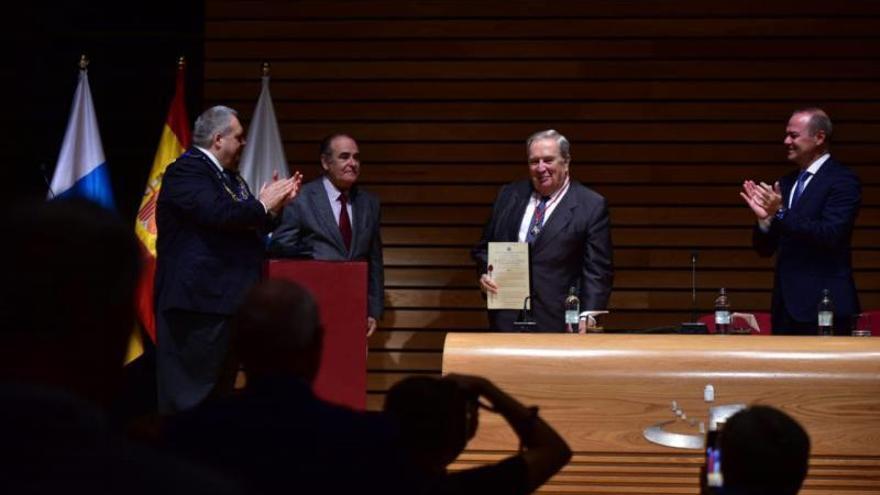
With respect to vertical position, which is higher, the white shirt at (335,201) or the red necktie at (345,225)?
the white shirt at (335,201)

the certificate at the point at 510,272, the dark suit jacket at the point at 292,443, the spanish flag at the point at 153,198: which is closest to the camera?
the dark suit jacket at the point at 292,443

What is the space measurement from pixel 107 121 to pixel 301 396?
5.64 meters

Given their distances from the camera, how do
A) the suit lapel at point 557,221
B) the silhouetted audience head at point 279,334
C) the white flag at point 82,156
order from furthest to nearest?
the white flag at point 82,156
the suit lapel at point 557,221
the silhouetted audience head at point 279,334

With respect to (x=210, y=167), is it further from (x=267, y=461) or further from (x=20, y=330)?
(x=20, y=330)

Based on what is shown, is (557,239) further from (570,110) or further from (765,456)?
(765,456)

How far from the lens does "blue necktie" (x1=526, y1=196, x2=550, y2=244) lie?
562 cm

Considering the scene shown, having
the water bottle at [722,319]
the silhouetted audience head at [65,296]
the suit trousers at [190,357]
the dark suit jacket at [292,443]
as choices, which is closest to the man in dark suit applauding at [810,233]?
the water bottle at [722,319]

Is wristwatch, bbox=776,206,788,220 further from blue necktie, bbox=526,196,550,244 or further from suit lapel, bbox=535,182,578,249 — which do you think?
blue necktie, bbox=526,196,550,244

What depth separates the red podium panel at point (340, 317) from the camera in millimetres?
5102

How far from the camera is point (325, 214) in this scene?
604 centimetres

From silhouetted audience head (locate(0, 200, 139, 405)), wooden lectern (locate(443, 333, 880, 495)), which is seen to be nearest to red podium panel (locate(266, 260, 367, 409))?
wooden lectern (locate(443, 333, 880, 495))

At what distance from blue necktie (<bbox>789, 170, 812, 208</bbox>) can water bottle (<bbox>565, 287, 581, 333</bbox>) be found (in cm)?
102

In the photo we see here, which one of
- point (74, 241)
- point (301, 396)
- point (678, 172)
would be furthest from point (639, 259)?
point (74, 241)

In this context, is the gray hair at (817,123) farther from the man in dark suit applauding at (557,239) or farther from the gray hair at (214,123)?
the gray hair at (214,123)
